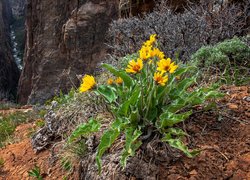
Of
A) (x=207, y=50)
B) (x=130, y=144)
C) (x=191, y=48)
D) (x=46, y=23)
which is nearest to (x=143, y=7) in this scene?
(x=191, y=48)

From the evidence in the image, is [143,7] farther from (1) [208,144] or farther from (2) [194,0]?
(1) [208,144]

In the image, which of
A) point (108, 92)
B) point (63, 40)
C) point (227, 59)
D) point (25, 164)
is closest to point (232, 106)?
point (108, 92)

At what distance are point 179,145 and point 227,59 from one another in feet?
6.44

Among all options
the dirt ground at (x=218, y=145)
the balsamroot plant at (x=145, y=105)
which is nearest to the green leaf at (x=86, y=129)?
the balsamroot plant at (x=145, y=105)

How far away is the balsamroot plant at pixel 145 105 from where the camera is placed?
274 cm

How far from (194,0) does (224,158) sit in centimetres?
759

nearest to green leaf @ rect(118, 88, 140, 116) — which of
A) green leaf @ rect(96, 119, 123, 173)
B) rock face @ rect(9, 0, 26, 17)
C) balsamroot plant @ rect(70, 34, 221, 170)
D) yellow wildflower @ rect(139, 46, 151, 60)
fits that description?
balsamroot plant @ rect(70, 34, 221, 170)

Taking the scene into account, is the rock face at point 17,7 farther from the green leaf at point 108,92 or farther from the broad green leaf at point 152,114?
the broad green leaf at point 152,114

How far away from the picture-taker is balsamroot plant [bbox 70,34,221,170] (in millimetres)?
2740

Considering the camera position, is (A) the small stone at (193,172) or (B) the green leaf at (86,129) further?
(B) the green leaf at (86,129)

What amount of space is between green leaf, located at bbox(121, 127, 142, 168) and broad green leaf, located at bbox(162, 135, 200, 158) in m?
0.19

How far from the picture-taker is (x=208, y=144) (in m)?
2.85

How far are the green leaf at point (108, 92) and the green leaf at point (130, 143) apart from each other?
1.48 ft

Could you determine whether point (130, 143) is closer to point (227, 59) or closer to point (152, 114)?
point (152, 114)
